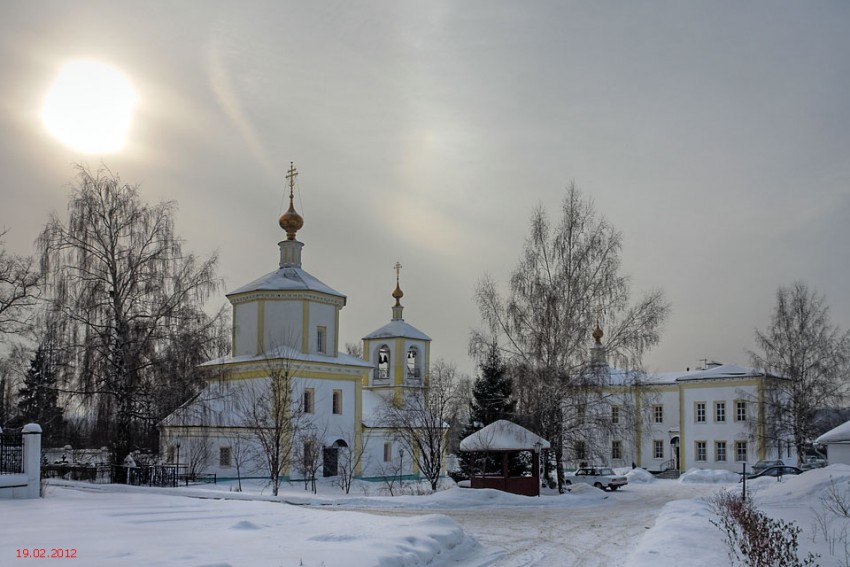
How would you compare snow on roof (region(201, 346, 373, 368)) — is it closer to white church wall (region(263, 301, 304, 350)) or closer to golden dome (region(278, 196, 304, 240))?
white church wall (region(263, 301, 304, 350))

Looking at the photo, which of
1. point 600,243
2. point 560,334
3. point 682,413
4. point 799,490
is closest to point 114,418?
point 560,334

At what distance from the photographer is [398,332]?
50312 millimetres

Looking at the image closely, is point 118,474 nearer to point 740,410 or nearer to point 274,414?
point 274,414

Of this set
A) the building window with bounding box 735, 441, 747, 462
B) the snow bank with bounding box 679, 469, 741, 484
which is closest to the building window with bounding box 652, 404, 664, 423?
the building window with bounding box 735, 441, 747, 462

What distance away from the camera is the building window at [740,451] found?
48.0 meters

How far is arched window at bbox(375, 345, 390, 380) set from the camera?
50.2m

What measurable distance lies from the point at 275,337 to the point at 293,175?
875 centimetres

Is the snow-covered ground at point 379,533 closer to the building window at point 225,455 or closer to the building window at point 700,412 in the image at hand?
the building window at point 225,455

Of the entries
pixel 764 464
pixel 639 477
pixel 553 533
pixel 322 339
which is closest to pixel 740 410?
pixel 764 464

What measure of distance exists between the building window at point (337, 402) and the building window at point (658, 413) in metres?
24.4

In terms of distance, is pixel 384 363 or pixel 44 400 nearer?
pixel 44 400

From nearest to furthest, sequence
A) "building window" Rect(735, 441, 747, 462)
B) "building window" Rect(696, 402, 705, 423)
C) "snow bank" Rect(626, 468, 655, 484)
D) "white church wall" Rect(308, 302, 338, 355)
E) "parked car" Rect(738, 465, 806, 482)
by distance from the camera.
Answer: "parked car" Rect(738, 465, 806, 482) < "white church wall" Rect(308, 302, 338, 355) < "snow bank" Rect(626, 468, 655, 484) < "building window" Rect(735, 441, 747, 462) < "building window" Rect(696, 402, 705, 423)

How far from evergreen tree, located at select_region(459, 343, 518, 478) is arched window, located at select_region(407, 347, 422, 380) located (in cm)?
1742

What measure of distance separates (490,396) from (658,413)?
25.9m
